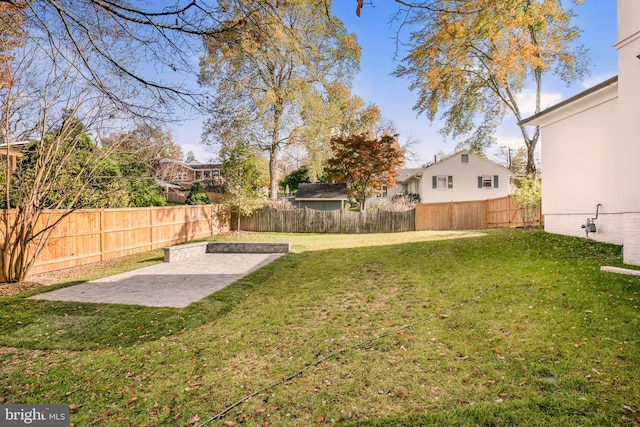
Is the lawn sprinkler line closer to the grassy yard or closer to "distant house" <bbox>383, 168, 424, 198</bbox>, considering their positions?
the grassy yard

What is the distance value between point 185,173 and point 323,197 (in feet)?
69.4

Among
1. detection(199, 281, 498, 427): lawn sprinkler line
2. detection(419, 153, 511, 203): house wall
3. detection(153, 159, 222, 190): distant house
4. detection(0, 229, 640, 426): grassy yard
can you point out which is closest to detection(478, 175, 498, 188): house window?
detection(419, 153, 511, 203): house wall

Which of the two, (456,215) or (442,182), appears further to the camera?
(442,182)

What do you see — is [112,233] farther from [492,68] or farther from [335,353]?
[492,68]

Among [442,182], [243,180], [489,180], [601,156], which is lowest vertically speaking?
[601,156]

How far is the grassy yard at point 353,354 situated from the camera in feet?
7.93

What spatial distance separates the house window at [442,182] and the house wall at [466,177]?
0.55 feet

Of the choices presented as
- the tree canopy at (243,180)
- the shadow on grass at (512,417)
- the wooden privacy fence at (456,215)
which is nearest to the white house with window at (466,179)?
the wooden privacy fence at (456,215)

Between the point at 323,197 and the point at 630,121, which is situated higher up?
the point at 630,121

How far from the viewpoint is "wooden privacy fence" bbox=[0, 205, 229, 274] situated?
27.4 feet

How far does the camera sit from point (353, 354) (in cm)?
330

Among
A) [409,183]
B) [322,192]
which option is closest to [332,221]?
[322,192]

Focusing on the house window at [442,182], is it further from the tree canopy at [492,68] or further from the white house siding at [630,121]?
the white house siding at [630,121]

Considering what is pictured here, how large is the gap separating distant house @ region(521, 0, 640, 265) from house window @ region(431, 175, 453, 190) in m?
16.7
